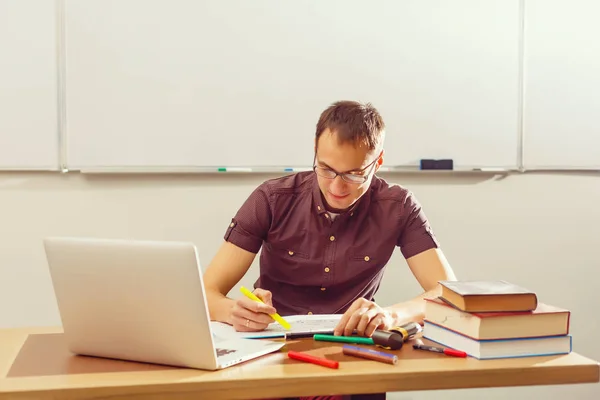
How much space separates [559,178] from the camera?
9.30ft

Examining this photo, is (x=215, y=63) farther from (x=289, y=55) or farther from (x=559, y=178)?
(x=559, y=178)

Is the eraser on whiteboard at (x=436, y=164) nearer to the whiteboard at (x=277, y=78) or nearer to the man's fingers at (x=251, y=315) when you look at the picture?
the whiteboard at (x=277, y=78)

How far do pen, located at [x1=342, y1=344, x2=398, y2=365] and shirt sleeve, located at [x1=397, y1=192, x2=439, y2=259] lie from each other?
2.19 feet

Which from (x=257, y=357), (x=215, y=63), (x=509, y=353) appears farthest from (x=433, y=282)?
(x=215, y=63)

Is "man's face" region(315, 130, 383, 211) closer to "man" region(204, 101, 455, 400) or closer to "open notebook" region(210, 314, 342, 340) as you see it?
"man" region(204, 101, 455, 400)

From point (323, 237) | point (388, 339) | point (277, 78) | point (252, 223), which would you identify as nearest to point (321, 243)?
point (323, 237)

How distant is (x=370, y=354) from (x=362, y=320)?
0.45 ft

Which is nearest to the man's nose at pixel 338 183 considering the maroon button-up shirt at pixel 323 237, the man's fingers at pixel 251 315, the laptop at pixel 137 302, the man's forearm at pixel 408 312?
the maroon button-up shirt at pixel 323 237

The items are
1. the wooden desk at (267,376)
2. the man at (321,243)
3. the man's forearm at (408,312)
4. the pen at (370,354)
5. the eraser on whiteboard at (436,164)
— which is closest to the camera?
the wooden desk at (267,376)

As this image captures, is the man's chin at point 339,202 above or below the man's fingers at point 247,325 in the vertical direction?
above

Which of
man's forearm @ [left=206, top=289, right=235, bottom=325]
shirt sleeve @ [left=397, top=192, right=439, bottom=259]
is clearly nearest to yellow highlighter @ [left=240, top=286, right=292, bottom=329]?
man's forearm @ [left=206, top=289, right=235, bottom=325]

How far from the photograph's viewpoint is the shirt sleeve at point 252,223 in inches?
75.4

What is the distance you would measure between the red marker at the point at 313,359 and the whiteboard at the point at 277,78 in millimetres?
1407

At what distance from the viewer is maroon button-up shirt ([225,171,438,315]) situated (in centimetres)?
190
